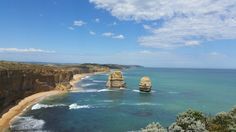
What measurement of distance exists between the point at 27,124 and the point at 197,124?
35.1 m

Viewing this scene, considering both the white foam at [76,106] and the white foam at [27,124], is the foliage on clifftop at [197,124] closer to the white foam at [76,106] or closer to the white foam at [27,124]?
the white foam at [27,124]

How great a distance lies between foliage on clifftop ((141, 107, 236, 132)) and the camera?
85.1ft

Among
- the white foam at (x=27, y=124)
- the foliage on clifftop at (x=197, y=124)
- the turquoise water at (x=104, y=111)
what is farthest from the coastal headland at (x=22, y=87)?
the foliage on clifftop at (x=197, y=124)

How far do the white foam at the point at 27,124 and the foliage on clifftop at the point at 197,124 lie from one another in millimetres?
29243

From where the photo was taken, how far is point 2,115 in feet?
194

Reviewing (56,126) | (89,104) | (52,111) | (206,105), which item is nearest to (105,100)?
(89,104)

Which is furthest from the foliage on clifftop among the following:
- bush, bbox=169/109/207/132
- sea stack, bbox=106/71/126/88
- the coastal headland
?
sea stack, bbox=106/71/126/88

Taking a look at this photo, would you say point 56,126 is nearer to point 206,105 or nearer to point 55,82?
point 206,105

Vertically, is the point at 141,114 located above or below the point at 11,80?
below

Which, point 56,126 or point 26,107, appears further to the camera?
point 26,107

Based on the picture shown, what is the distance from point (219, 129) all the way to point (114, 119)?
32.0 metres

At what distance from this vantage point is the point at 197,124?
26.2 meters

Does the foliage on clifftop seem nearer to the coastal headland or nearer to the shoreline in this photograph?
the shoreline

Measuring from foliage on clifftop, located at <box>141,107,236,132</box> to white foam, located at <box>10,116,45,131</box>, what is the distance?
29243mm
